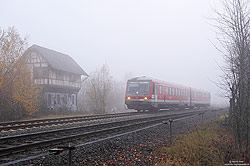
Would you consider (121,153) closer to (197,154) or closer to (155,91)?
(197,154)

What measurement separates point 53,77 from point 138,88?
1288 centimetres

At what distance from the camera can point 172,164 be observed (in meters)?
5.55

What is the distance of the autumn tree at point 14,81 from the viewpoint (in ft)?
62.6

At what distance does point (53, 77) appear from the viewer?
2898 centimetres

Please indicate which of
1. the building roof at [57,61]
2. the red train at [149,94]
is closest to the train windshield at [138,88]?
the red train at [149,94]

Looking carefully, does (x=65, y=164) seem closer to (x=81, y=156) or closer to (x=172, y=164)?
(x=81, y=156)

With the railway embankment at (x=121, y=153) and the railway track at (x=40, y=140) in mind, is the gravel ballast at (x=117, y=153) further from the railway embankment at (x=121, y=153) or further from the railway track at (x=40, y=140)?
the railway track at (x=40, y=140)

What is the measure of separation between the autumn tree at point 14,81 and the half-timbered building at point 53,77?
192 inches

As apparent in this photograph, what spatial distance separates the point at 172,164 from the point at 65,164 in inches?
97.0

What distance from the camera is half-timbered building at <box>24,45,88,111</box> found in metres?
28.1

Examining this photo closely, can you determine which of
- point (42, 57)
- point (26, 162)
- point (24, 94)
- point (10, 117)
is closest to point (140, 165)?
point (26, 162)

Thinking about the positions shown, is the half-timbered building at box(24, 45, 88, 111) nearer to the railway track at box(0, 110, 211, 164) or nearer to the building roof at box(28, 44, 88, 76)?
the building roof at box(28, 44, 88, 76)

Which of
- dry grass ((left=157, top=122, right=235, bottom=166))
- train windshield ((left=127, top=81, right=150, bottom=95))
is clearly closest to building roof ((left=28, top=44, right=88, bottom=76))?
train windshield ((left=127, top=81, right=150, bottom=95))

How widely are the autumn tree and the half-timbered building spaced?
4864mm
